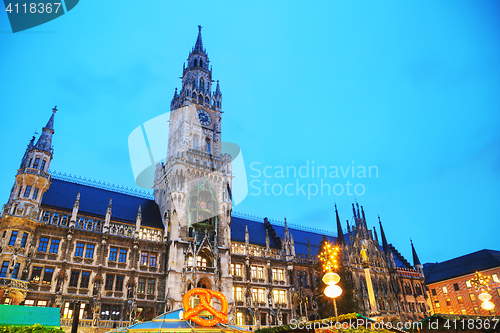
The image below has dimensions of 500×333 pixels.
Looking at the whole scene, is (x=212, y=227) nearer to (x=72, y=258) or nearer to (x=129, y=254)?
(x=129, y=254)

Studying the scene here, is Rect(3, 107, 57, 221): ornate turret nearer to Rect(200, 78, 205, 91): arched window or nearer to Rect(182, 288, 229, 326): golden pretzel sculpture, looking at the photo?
Rect(182, 288, 229, 326): golden pretzel sculpture

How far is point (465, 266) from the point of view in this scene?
66.4m

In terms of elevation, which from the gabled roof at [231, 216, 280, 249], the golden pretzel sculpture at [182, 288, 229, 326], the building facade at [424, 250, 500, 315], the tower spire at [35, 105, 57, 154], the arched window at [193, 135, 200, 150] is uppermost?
the arched window at [193, 135, 200, 150]

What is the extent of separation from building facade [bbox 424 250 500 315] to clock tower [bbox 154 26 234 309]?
47727 mm

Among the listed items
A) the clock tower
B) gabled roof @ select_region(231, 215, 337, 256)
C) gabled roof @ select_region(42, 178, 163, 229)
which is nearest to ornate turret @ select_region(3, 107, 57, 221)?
gabled roof @ select_region(42, 178, 163, 229)

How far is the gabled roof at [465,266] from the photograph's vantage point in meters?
62.2

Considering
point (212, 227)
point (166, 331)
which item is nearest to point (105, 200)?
point (212, 227)

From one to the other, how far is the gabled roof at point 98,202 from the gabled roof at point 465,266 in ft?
200

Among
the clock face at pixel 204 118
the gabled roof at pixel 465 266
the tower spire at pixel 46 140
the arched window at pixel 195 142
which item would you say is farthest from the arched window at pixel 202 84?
the gabled roof at pixel 465 266

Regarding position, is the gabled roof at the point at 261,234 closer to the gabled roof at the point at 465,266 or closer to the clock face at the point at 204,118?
the clock face at the point at 204,118

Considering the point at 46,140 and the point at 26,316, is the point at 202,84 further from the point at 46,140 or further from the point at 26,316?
the point at 26,316

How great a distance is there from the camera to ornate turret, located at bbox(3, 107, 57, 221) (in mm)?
35781

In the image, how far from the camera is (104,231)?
3972 centimetres

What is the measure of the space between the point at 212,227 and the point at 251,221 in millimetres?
15127
